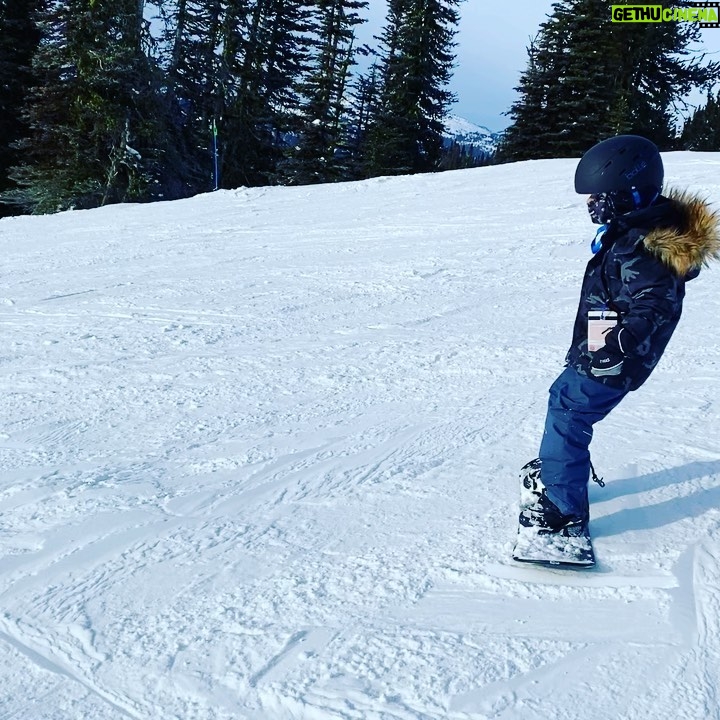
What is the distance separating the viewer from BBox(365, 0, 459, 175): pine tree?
2828 cm

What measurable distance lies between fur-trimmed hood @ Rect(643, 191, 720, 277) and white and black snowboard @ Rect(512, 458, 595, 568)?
3.20 ft

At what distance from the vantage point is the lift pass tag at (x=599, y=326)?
96.5 inches

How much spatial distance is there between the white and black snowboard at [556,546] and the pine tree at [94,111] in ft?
70.6

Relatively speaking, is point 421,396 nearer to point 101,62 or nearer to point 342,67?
point 101,62

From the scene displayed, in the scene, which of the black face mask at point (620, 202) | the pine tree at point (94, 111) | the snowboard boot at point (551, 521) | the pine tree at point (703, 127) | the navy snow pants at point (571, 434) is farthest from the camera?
the pine tree at point (703, 127)

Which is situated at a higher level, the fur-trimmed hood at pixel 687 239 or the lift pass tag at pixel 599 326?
the fur-trimmed hood at pixel 687 239

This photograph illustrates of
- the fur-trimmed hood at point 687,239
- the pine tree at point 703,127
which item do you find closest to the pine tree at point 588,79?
the pine tree at point 703,127

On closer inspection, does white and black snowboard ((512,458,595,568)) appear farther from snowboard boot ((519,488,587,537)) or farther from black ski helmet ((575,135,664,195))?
black ski helmet ((575,135,664,195))

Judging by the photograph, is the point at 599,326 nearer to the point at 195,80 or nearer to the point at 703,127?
the point at 195,80

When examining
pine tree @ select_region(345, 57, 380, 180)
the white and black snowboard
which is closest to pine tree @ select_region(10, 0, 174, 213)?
pine tree @ select_region(345, 57, 380, 180)

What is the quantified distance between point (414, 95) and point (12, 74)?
15.0m

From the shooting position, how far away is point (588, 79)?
26672mm

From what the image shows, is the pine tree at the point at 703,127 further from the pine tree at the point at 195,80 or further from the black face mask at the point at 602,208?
the black face mask at the point at 602,208

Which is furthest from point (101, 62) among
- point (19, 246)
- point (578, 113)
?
point (578, 113)
